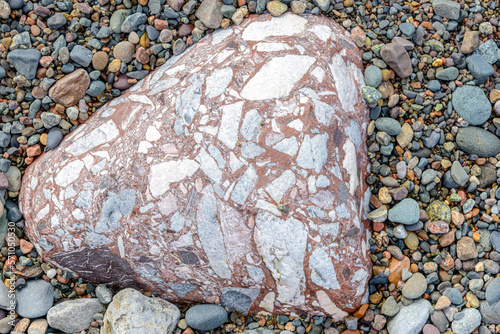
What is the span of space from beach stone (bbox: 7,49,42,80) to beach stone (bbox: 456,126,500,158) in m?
2.86

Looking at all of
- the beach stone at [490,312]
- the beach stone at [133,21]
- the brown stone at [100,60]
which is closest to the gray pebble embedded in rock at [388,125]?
the beach stone at [490,312]

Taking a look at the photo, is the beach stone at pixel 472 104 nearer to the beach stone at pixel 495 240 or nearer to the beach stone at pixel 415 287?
the beach stone at pixel 495 240

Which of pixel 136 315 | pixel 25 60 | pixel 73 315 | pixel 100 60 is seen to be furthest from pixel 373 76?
pixel 73 315

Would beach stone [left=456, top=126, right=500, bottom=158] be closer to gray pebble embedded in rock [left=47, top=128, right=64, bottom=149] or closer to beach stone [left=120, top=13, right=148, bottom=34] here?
beach stone [left=120, top=13, right=148, bottom=34]

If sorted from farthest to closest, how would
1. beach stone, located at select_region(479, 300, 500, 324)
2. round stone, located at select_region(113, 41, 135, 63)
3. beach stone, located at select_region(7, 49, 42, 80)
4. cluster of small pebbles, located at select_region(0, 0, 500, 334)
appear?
round stone, located at select_region(113, 41, 135, 63)
beach stone, located at select_region(7, 49, 42, 80)
cluster of small pebbles, located at select_region(0, 0, 500, 334)
beach stone, located at select_region(479, 300, 500, 324)

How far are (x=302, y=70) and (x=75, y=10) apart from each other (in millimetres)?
1614

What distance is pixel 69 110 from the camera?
9.62 feet

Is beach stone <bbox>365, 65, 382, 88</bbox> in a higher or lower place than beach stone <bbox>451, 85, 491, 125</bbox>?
higher

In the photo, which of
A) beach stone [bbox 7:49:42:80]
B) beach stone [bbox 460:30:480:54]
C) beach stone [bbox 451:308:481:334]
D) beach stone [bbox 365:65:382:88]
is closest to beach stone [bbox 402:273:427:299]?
beach stone [bbox 451:308:481:334]

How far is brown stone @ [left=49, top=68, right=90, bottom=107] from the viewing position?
2.91 metres

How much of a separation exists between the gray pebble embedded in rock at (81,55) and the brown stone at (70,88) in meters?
0.05

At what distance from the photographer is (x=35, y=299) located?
2.80 metres

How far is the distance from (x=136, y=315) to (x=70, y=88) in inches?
60.8

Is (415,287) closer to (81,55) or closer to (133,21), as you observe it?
(133,21)
